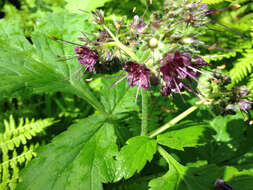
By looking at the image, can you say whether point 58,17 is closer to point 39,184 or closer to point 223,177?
point 39,184

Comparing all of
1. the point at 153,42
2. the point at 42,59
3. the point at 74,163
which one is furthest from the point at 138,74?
the point at 42,59

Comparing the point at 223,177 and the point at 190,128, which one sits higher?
the point at 190,128

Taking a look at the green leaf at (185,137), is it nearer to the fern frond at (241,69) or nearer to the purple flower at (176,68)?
the purple flower at (176,68)

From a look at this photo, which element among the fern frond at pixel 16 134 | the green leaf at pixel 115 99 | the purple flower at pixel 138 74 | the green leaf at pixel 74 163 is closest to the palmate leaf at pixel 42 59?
the green leaf at pixel 115 99

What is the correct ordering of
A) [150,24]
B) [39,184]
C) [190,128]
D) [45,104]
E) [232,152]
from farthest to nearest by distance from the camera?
1. [45,104]
2. [232,152]
3. [190,128]
4. [39,184]
5. [150,24]

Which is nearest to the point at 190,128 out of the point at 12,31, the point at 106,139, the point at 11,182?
the point at 106,139

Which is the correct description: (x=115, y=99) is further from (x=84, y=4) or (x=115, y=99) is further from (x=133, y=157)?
(x=84, y=4)

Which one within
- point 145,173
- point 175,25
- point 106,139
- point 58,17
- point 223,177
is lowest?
point 145,173
